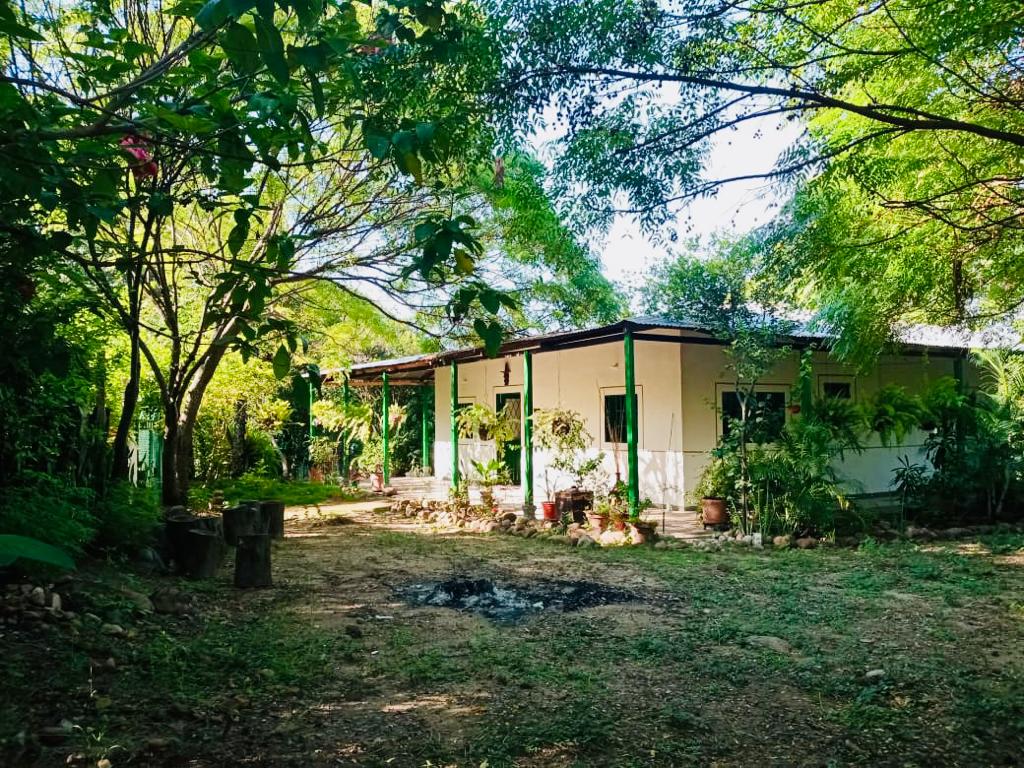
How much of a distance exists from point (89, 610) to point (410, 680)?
2.53 m

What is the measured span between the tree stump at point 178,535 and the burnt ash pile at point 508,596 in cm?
224

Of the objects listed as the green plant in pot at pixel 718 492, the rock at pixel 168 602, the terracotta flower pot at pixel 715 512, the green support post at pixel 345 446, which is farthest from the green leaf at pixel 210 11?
the green support post at pixel 345 446

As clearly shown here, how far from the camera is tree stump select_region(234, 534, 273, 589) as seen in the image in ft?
23.1

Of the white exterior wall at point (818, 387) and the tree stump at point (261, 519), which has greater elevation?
the white exterior wall at point (818, 387)

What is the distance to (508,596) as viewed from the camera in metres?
6.81

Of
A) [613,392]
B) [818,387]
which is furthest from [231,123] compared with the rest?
[818,387]

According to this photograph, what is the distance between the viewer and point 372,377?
736 inches

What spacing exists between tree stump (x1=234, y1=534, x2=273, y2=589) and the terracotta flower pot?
19.6 ft

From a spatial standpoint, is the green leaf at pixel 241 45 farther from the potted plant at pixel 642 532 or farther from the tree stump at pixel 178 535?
the potted plant at pixel 642 532

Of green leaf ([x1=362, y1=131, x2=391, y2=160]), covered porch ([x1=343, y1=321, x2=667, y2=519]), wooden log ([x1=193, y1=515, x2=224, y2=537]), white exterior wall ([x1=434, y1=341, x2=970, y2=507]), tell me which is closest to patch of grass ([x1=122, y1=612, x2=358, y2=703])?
wooden log ([x1=193, y1=515, x2=224, y2=537])

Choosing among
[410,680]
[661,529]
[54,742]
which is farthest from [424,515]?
[54,742]

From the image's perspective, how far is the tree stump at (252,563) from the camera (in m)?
7.03

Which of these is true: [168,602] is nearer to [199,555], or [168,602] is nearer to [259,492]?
[199,555]

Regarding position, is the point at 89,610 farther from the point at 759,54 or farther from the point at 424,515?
the point at 424,515
